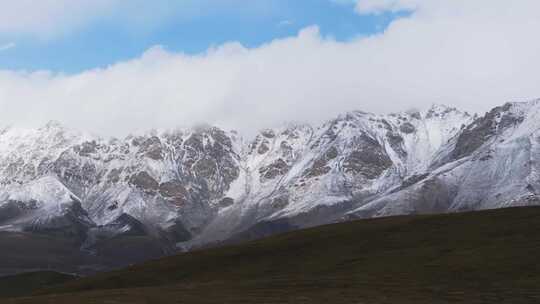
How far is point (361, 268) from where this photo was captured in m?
134

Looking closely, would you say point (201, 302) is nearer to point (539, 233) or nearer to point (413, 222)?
point (539, 233)

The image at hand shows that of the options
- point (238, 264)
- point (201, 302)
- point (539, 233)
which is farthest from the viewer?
point (238, 264)

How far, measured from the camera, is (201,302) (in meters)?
93.1

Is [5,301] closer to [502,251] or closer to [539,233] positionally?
[502,251]

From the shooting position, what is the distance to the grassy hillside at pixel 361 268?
321 feet

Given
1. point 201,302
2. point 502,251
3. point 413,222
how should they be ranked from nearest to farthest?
1. point 201,302
2. point 502,251
3. point 413,222

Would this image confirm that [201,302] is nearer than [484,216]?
Yes

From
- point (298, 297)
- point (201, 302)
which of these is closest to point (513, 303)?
point (298, 297)

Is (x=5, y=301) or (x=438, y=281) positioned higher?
(x=5, y=301)

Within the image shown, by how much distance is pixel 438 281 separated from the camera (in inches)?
4345

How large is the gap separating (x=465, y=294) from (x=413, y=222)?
280ft

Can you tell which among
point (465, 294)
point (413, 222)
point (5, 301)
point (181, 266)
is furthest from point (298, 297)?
point (413, 222)

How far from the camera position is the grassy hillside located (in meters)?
97.9

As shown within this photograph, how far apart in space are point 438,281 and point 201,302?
112 feet
